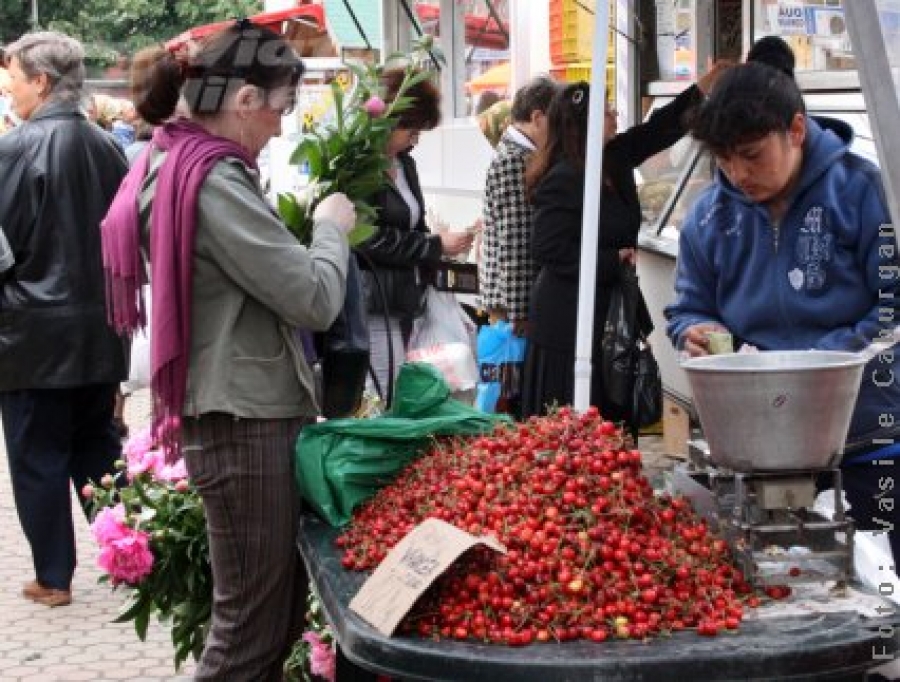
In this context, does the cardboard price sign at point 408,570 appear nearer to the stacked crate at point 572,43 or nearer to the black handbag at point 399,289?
the black handbag at point 399,289

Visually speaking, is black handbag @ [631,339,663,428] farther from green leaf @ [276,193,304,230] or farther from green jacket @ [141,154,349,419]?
green jacket @ [141,154,349,419]

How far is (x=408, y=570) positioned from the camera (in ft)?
8.30

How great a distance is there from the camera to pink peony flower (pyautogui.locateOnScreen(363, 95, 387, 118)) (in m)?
3.75

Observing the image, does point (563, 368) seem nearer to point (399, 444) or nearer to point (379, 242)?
point (379, 242)

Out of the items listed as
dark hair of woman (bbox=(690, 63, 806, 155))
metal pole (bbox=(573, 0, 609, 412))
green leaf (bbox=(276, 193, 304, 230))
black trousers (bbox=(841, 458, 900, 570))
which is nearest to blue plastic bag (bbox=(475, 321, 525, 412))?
metal pole (bbox=(573, 0, 609, 412))

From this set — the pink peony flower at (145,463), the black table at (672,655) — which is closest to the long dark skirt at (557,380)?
the pink peony flower at (145,463)

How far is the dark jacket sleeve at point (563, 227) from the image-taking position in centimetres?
563

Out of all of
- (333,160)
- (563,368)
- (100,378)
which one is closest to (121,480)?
(100,378)

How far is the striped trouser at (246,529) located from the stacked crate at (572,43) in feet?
16.4

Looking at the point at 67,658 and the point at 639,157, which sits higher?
the point at 639,157

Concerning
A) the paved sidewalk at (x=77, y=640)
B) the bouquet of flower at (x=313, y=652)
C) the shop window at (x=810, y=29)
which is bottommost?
the paved sidewalk at (x=77, y=640)

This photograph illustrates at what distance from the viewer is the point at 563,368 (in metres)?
5.80

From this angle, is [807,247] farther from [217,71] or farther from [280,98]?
[217,71]

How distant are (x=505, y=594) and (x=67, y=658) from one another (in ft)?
10.0
